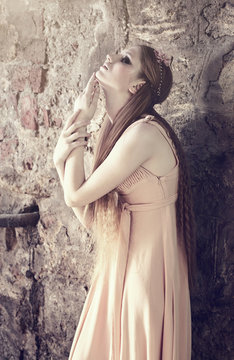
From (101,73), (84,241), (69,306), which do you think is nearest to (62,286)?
(69,306)

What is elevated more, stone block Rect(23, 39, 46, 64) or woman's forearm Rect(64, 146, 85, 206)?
stone block Rect(23, 39, 46, 64)

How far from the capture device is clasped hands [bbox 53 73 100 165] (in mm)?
2055

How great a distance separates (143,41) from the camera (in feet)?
8.04

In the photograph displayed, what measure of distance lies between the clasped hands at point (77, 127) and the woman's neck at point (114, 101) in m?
0.06

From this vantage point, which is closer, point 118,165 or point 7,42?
point 118,165

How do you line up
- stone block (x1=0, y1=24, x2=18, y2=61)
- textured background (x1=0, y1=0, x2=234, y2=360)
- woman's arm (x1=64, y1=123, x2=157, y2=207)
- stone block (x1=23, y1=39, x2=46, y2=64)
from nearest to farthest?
woman's arm (x1=64, y1=123, x2=157, y2=207) < textured background (x1=0, y1=0, x2=234, y2=360) < stone block (x1=23, y1=39, x2=46, y2=64) < stone block (x1=0, y1=24, x2=18, y2=61)

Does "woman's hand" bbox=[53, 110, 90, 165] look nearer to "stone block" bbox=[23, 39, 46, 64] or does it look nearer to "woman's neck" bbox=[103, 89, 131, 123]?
"woman's neck" bbox=[103, 89, 131, 123]

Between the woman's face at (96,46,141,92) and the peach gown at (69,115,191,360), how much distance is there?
0.17m

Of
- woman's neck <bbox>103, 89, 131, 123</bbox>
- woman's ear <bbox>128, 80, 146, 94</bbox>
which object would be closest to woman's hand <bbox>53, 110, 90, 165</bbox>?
woman's neck <bbox>103, 89, 131, 123</bbox>

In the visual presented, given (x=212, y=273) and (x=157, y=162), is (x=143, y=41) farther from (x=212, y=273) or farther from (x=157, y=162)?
(x=212, y=273)

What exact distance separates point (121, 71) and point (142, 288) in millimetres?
787

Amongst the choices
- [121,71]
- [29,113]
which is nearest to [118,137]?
[121,71]

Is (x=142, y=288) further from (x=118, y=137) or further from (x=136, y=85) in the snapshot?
(x=136, y=85)

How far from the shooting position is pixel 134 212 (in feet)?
6.79
